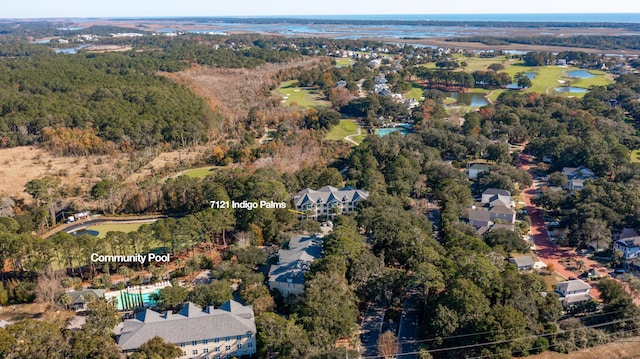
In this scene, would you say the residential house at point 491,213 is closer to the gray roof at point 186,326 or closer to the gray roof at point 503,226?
the gray roof at point 503,226

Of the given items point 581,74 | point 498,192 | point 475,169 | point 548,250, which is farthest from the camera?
point 581,74

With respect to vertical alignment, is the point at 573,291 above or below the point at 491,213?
below

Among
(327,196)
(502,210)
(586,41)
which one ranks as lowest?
(502,210)

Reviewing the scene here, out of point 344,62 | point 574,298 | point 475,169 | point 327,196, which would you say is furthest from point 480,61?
point 574,298

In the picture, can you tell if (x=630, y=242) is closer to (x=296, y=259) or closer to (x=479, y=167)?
(x=479, y=167)

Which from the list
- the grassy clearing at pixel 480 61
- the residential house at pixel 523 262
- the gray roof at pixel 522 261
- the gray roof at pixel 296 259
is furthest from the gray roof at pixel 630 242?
the grassy clearing at pixel 480 61

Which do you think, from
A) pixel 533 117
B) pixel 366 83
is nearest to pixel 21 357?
pixel 533 117
